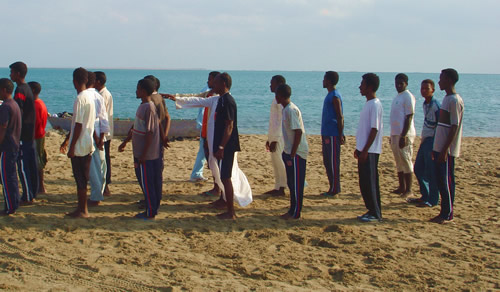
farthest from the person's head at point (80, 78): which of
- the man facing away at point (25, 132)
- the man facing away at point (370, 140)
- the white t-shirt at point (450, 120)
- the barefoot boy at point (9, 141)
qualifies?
the white t-shirt at point (450, 120)

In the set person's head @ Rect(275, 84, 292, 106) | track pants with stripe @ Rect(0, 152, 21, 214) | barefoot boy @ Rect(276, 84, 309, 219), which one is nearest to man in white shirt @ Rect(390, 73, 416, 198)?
barefoot boy @ Rect(276, 84, 309, 219)

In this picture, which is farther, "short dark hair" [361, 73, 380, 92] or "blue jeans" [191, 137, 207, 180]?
"blue jeans" [191, 137, 207, 180]

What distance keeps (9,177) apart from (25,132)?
0.78m

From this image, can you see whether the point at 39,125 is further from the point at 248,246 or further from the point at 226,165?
the point at 248,246

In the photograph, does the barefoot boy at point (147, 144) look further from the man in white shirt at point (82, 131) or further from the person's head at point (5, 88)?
the person's head at point (5, 88)

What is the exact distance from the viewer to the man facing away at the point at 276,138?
7.19 m

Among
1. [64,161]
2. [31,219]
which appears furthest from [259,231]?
[64,161]

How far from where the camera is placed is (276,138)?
23.9ft

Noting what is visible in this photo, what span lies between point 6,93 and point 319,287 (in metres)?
4.63

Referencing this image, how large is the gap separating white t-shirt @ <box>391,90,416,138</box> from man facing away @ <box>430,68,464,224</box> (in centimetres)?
93

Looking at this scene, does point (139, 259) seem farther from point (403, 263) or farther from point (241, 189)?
point (403, 263)

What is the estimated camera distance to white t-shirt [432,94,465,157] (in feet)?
19.7

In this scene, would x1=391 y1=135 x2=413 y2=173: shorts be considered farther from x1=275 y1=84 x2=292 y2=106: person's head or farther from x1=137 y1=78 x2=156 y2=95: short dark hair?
x1=137 y1=78 x2=156 y2=95: short dark hair

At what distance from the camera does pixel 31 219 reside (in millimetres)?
6055
